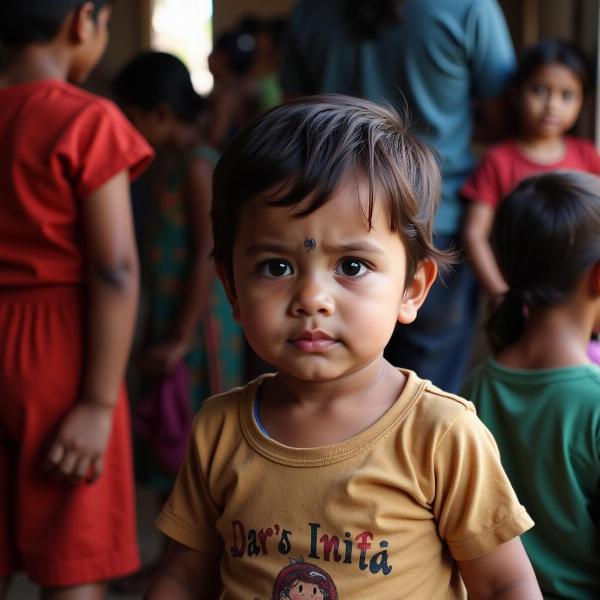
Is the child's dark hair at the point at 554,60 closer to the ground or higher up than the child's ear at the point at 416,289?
higher up

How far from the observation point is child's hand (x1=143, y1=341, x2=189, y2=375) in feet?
9.59

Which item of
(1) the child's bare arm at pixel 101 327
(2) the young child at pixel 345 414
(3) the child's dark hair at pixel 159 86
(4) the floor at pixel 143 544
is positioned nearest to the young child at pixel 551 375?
(2) the young child at pixel 345 414

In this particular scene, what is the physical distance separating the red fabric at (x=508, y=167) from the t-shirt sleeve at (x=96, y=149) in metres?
1.11

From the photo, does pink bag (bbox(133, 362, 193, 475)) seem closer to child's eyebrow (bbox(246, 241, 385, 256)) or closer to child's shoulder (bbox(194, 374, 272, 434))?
child's shoulder (bbox(194, 374, 272, 434))

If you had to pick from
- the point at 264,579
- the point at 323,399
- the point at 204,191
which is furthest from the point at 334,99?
the point at 204,191

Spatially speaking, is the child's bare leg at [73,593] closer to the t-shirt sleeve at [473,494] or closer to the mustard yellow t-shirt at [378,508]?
the mustard yellow t-shirt at [378,508]

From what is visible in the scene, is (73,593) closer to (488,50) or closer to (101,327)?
(101,327)

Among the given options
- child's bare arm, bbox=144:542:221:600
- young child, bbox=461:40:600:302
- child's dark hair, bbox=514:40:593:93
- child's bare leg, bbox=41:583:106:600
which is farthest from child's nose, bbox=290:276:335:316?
child's dark hair, bbox=514:40:593:93

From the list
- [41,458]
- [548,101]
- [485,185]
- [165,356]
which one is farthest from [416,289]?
[165,356]

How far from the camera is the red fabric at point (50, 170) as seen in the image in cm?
185

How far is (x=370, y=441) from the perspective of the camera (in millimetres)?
1192

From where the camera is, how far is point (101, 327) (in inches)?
74.5

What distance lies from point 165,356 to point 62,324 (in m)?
1.01

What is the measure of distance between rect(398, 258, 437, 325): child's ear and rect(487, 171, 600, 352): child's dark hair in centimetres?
41
